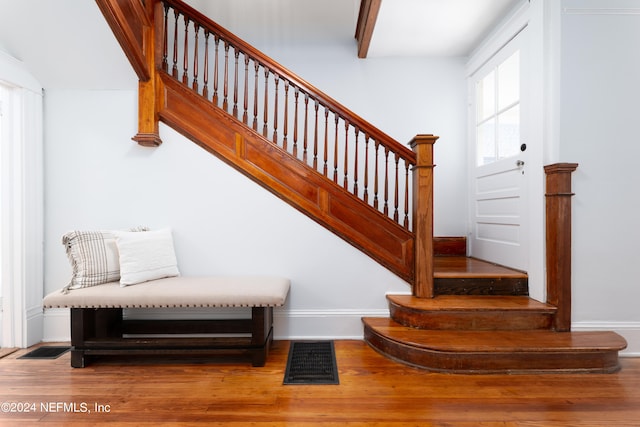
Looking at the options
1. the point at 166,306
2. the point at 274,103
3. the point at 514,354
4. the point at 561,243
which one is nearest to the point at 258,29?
the point at 274,103

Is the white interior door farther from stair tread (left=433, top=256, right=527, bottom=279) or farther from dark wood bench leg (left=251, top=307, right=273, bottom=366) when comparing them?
dark wood bench leg (left=251, top=307, right=273, bottom=366)

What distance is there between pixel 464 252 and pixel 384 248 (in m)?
1.51

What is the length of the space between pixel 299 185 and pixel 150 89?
135 centimetres

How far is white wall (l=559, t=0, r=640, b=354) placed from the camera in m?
2.33

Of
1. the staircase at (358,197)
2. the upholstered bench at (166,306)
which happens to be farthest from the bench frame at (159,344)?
the staircase at (358,197)

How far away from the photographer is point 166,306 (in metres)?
2.07

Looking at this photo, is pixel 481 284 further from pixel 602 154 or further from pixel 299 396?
pixel 299 396

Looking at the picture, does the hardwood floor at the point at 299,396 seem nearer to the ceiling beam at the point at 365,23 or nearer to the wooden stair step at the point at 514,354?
the wooden stair step at the point at 514,354

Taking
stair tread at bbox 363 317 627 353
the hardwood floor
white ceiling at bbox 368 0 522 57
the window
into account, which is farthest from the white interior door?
the hardwood floor

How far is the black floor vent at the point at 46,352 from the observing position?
2293 millimetres

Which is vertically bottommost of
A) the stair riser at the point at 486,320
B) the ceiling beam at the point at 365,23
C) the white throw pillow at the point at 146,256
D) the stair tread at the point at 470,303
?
the stair riser at the point at 486,320

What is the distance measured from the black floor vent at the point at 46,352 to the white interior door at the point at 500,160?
3.52m

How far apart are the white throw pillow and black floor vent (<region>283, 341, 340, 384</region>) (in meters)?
1.08

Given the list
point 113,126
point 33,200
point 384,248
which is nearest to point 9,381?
point 33,200
